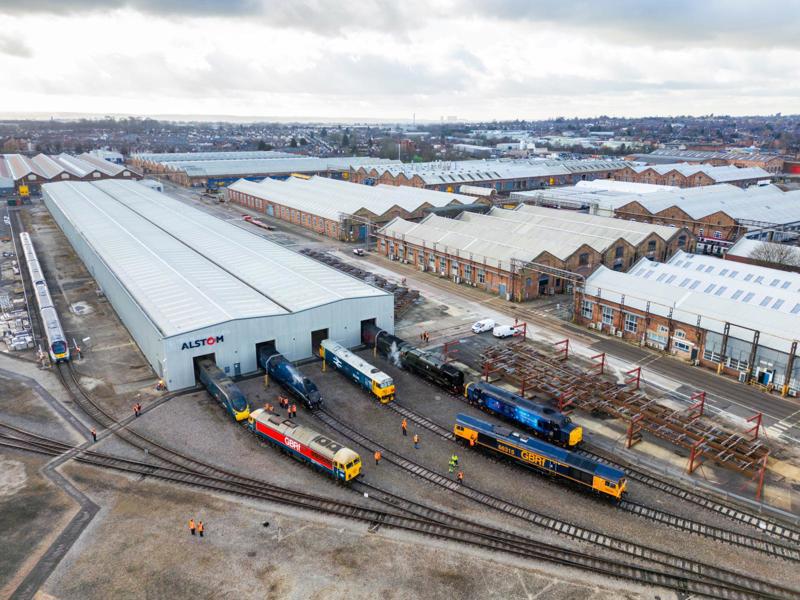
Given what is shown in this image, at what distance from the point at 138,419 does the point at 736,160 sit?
198 m

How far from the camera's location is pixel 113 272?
56.9 m

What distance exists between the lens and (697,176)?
13188cm

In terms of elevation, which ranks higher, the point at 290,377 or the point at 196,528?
the point at 290,377

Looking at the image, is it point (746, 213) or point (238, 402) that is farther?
point (746, 213)

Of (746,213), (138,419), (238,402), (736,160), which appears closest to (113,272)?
(138,419)

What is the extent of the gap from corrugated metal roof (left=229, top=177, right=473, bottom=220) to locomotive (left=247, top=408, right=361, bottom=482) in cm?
6239

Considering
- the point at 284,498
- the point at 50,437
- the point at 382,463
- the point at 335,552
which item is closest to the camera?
the point at 335,552

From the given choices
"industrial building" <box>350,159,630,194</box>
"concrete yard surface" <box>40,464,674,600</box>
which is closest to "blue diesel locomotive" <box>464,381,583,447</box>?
"concrete yard surface" <box>40,464,674,600</box>

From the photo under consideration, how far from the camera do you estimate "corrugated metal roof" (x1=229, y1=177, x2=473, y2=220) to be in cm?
9669

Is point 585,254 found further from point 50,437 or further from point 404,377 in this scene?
point 50,437

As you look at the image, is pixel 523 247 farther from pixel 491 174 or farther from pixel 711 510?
pixel 491 174

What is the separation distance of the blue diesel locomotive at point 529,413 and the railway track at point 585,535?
22.3 ft

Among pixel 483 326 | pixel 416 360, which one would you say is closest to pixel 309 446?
pixel 416 360

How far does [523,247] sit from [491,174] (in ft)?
257
